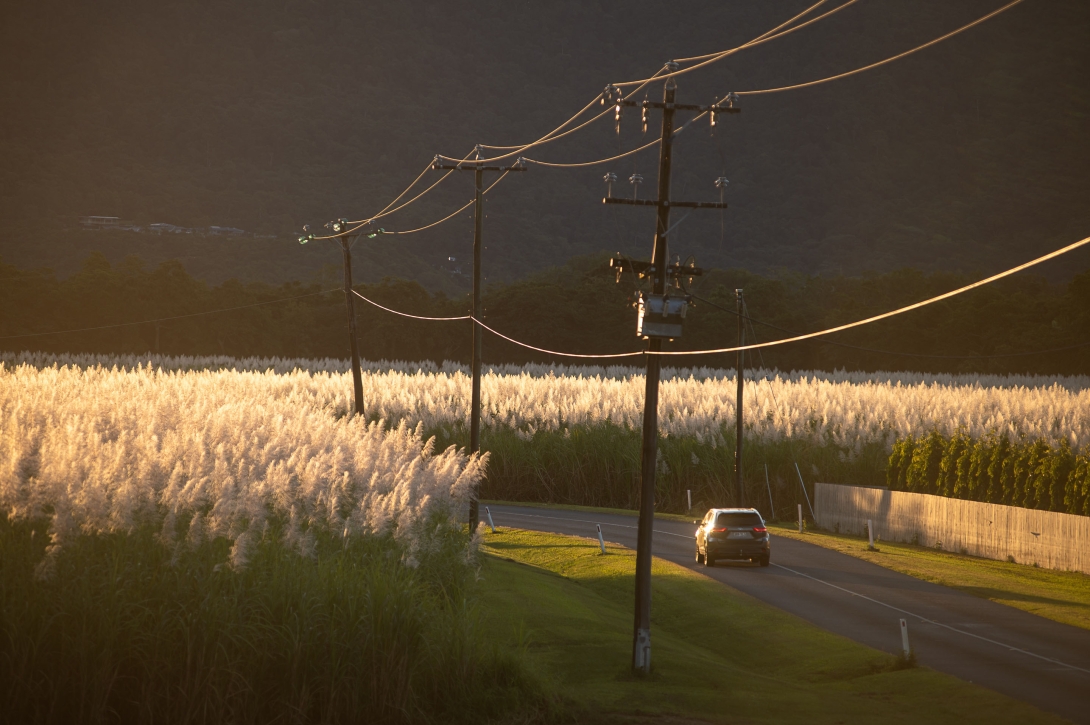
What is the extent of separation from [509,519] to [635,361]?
7479cm

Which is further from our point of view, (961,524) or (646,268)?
(961,524)

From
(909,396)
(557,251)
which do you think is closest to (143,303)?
(909,396)

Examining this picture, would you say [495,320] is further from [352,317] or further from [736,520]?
[736,520]

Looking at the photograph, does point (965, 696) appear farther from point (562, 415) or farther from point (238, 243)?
point (238, 243)

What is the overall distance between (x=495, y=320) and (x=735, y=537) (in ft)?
273

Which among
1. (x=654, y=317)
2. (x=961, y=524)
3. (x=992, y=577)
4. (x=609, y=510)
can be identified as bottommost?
(x=992, y=577)

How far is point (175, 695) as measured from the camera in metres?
11.9

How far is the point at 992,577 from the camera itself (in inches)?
1097

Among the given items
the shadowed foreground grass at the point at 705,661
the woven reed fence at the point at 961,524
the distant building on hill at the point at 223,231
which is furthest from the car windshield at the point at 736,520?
the distant building on hill at the point at 223,231

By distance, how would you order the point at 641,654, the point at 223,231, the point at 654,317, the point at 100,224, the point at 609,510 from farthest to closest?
the point at 223,231 < the point at 100,224 < the point at 609,510 < the point at 654,317 < the point at 641,654

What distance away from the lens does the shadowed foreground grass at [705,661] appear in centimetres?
1455

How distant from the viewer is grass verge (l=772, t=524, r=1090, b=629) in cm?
2383

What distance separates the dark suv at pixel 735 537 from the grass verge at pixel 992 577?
3.68 m

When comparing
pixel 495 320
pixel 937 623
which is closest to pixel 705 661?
pixel 937 623
